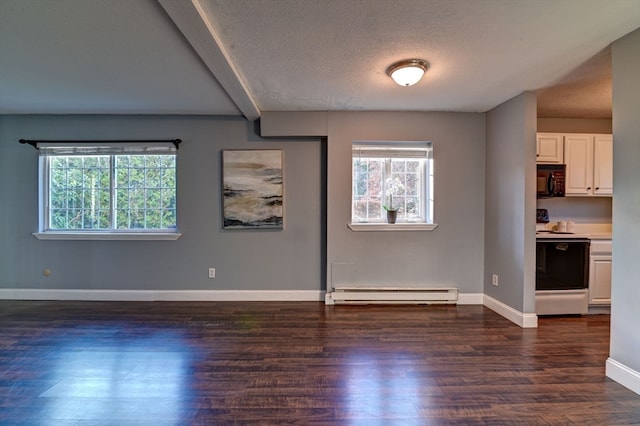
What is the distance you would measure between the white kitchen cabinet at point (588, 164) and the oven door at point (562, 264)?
0.65 m

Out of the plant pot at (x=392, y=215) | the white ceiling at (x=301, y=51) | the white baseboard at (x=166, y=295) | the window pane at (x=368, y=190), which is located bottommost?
the white baseboard at (x=166, y=295)

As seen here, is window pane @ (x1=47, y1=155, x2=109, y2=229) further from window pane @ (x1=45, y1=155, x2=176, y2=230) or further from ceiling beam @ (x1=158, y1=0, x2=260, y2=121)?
ceiling beam @ (x1=158, y1=0, x2=260, y2=121)

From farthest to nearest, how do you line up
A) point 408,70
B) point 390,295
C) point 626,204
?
point 390,295, point 408,70, point 626,204

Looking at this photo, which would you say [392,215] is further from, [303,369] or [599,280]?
[599,280]

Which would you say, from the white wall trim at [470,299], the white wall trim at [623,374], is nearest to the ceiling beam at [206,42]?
the white wall trim at [470,299]

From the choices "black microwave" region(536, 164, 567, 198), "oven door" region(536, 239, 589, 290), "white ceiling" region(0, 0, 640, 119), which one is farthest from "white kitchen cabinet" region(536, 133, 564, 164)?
"oven door" region(536, 239, 589, 290)

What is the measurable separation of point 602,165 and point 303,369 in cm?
397

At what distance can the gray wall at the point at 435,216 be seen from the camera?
351 centimetres

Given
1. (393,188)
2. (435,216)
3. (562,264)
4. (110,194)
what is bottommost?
(562,264)

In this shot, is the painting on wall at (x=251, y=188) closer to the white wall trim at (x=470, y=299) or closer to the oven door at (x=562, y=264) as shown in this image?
the white wall trim at (x=470, y=299)

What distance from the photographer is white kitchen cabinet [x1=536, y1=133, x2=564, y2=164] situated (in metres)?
3.25

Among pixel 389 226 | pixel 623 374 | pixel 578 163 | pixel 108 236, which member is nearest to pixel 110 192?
pixel 108 236

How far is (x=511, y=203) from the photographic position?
3.04 meters

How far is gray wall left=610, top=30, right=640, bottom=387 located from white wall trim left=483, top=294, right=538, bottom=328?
84cm
